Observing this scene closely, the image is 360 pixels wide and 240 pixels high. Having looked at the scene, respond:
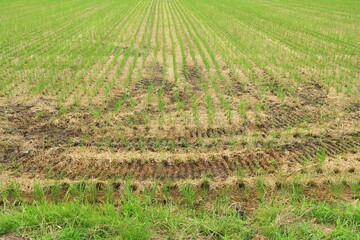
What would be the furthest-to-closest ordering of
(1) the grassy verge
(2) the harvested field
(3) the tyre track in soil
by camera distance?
(2) the harvested field
(3) the tyre track in soil
(1) the grassy verge

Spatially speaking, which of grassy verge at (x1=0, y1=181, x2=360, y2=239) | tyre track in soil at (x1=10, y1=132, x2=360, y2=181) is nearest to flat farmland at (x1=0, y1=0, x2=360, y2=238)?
tyre track in soil at (x1=10, y1=132, x2=360, y2=181)

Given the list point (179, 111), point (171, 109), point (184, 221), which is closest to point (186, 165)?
point (184, 221)

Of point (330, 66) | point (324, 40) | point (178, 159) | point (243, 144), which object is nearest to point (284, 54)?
point (330, 66)

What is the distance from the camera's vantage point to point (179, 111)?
244 inches

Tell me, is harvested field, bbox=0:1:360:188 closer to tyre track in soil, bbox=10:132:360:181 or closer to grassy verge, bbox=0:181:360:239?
tyre track in soil, bbox=10:132:360:181

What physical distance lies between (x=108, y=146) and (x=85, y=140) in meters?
0.50

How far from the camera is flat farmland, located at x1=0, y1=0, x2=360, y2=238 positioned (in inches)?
170

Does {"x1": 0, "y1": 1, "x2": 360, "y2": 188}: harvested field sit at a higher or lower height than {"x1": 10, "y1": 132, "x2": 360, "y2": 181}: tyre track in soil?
higher

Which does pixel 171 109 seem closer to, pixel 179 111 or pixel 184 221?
pixel 179 111

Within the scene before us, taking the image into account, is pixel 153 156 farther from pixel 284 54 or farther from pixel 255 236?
pixel 284 54

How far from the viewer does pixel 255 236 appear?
288cm

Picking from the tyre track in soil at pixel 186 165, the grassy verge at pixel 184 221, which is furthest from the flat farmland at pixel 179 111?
the grassy verge at pixel 184 221

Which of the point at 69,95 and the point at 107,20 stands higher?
the point at 107,20

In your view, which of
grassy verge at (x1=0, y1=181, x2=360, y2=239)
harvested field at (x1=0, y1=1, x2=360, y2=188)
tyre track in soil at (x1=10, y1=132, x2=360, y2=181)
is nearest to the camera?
grassy verge at (x1=0, y1=181, x2=360, y2=239)
